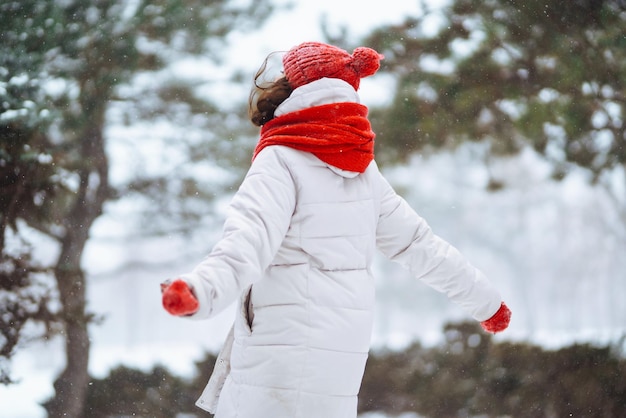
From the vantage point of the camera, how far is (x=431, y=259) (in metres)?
1.70

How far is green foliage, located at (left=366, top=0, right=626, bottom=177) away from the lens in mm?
3646

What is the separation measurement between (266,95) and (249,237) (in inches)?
15.9

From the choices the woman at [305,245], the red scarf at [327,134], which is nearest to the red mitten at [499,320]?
the woman at [305,245]

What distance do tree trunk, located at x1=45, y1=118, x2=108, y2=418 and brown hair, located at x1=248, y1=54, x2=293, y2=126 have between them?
210 cm

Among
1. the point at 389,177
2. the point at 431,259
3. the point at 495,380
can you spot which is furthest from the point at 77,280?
the point at 431,259

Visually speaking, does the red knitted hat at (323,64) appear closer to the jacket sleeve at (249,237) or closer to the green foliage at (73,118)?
the jacket sleeve at (249,237)

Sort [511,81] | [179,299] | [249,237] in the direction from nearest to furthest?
[179,299]
[249,237]
[511,81]

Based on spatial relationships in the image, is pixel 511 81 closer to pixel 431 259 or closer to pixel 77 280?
pixel 431 259

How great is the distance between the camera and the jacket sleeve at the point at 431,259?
5.56 feet

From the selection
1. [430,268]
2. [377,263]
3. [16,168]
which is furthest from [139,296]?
[430,268]

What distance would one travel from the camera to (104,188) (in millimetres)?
3502

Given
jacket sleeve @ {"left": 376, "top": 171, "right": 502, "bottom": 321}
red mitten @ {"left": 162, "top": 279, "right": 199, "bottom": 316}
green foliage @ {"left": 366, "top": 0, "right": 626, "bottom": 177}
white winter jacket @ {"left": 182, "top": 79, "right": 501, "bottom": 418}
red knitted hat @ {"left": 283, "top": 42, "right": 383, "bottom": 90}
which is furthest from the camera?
green foliage @ {"left": 366, "top": 0, "right": 626, "bottom": 177}

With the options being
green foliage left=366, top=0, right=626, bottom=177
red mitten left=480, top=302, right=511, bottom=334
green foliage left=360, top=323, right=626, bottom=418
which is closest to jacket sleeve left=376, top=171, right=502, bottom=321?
red mitten left=480, top=302, right=511, bottom=334

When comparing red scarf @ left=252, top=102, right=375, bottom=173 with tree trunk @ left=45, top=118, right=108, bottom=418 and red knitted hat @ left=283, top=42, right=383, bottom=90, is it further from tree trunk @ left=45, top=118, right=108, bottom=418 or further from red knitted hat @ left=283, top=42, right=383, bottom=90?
tree trunk @ left=45, top=118, right=108, bottom=418
